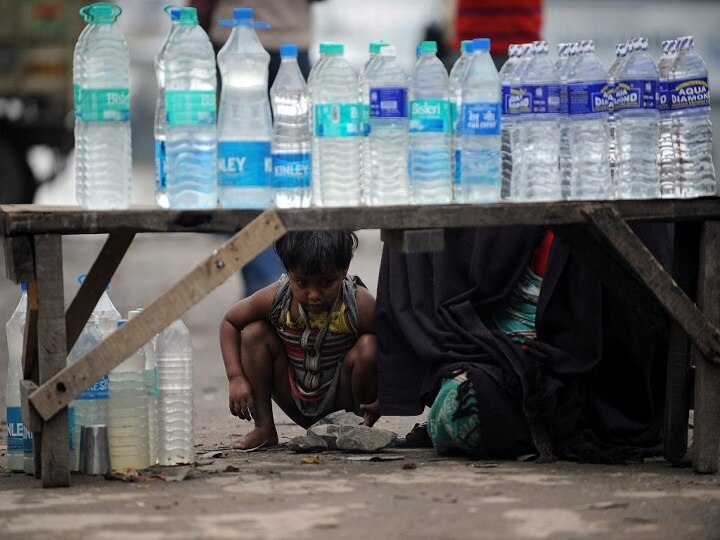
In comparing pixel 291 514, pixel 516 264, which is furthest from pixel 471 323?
pixel 291 514

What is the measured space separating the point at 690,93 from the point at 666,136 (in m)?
0.19

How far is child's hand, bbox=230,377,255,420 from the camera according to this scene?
16.2 feet

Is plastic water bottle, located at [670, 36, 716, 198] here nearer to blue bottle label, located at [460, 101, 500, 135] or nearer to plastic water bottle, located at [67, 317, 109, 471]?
blue bottle label, located at [460, 101, 500, 135]

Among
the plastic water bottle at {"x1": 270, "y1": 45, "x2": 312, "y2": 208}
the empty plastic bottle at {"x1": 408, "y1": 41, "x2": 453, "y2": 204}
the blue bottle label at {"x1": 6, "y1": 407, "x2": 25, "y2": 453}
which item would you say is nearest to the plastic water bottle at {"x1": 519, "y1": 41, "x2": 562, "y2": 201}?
the empty plastic bottle at {"x1": 408, "y1": 41, "x2": 453, "y2": 204}

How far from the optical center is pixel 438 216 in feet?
12.7

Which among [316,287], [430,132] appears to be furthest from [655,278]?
[316,287]

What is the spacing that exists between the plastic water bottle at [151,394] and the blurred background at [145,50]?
23.2 feet

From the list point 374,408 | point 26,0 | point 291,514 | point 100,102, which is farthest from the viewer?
point 26,0

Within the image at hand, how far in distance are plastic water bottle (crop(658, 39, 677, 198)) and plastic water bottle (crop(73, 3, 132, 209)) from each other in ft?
5.82

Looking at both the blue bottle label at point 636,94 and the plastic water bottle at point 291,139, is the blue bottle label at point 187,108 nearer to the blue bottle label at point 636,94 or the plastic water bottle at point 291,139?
the plastic water bottle at point 291,139

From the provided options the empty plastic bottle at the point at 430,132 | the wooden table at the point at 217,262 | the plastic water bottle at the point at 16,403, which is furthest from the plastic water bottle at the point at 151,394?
the empty plastic bottle at the point at 430,132

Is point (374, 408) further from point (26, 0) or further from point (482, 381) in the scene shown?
point (26, 0)

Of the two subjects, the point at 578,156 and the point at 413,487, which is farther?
the point at 578,156

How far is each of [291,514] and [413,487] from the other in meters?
0.53
